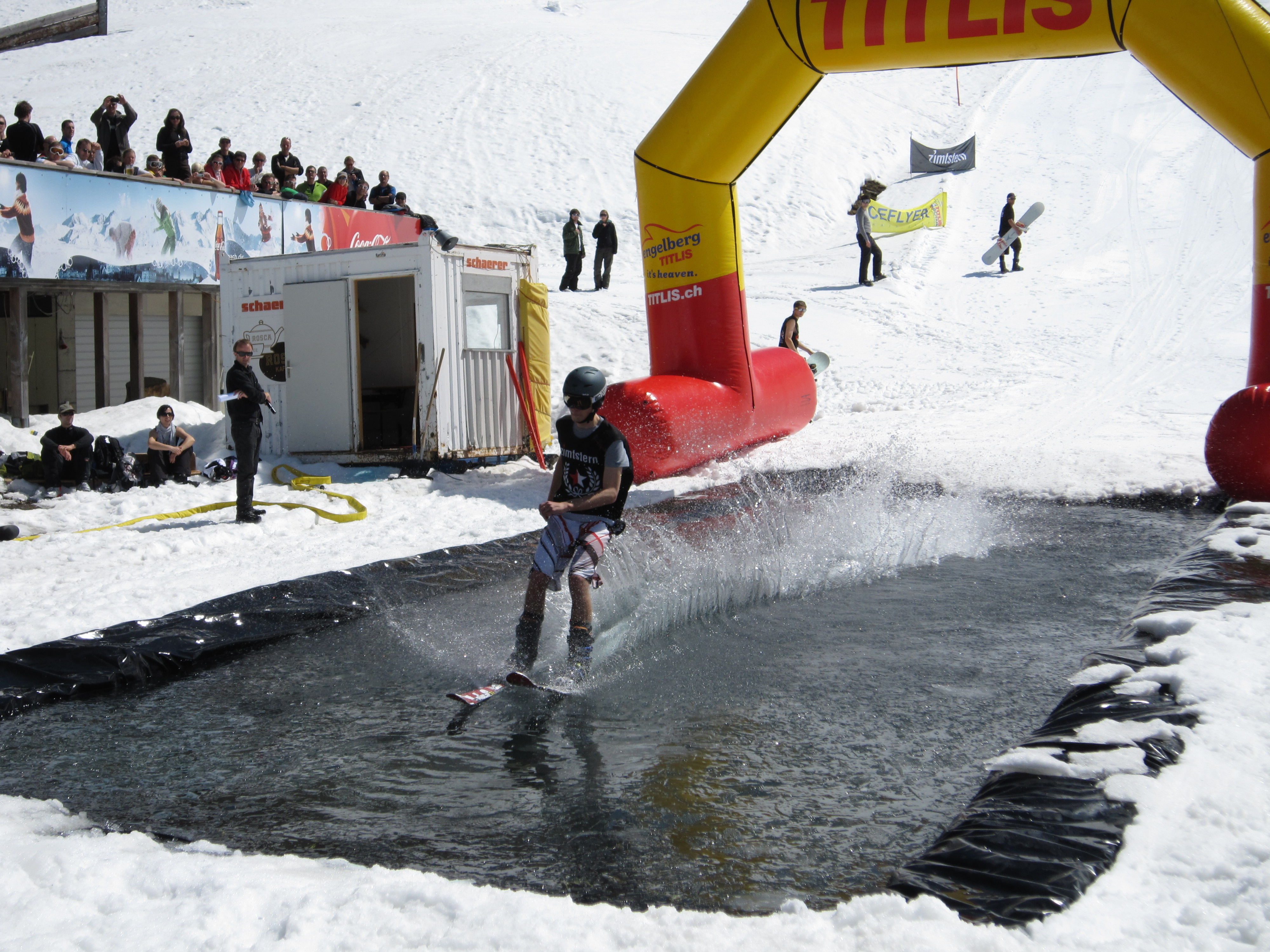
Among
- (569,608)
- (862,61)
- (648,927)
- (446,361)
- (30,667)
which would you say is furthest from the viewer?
(446,361)

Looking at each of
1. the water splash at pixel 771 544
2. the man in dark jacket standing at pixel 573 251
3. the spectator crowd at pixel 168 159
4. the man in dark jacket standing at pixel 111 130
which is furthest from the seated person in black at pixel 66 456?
the man in dark jacket standing at pixel 573 251

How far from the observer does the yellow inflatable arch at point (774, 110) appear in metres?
8.83

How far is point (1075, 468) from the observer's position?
10734 mm

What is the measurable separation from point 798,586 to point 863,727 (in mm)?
2622

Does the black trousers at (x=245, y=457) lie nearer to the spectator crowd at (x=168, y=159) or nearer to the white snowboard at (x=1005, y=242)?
the spectator crowd at (x=168, y=159)

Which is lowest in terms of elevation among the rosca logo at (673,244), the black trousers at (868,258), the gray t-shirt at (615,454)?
the gray t-shirt at (615,454)

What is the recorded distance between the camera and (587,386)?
532cm

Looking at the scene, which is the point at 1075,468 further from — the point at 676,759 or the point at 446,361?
the point at 676,759

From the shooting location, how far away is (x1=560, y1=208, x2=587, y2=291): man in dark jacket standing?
843 inches

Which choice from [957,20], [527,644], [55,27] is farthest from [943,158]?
[527,644]

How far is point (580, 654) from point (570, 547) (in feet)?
1.81

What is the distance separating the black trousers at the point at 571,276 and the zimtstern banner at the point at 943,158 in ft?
50.6

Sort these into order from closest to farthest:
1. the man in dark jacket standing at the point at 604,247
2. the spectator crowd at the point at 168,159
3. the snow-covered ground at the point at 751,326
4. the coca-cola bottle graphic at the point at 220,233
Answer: the snow-covered ground at the point at 751,326
the spectator crowd at the point at 168,159
the coca-cola bottle graphic at the point at 220,233
the man in dark jacket standing at the point at 604,247

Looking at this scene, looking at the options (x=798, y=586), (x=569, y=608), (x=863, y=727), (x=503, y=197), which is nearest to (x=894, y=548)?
(x=798, y=586)
